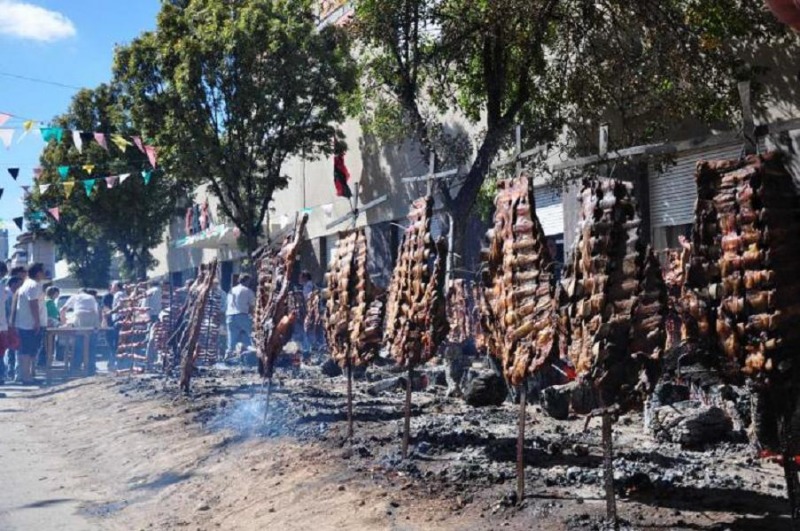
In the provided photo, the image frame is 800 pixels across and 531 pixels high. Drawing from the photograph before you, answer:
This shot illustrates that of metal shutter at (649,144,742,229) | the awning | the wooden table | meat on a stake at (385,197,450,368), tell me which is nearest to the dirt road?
meat on a stake at (385,197,450,368)

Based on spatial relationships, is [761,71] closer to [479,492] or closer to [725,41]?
[725,41]

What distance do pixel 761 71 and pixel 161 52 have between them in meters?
16.4

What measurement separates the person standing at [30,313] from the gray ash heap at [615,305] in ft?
54.8

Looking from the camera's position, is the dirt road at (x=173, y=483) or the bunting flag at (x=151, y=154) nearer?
the dirt road at (x=173, y=483)

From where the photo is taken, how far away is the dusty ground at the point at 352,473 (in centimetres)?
630

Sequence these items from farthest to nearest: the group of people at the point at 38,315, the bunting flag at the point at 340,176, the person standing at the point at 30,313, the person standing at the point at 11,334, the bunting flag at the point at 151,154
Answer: the bunting flag at the point at 340,176
the bunting flag at the point at 151,154
the person standing at the point at 30,313
the group of people at the point at 38,315
the person standing at the point at 11,334

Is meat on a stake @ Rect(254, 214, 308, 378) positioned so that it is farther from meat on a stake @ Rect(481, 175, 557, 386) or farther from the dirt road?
meat on a stake @ Rect(481, 175, 557, 386)

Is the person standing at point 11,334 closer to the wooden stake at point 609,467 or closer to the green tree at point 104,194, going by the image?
the green tree at point 104,194

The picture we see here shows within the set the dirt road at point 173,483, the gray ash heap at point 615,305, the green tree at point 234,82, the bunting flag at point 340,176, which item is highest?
the green tree at point 234,82

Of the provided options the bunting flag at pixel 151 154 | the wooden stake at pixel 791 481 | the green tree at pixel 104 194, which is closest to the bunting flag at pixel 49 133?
the bunting flag at pixel 151 154

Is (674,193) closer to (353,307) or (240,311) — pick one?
(353,307)

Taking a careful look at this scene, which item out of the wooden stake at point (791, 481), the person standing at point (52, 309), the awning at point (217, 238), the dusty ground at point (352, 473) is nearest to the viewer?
the wooden stake at point (791, 481)

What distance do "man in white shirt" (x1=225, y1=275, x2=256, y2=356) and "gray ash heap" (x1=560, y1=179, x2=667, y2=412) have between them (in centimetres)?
1446

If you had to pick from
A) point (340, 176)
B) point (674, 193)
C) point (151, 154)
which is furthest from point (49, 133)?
point (674, 193)
